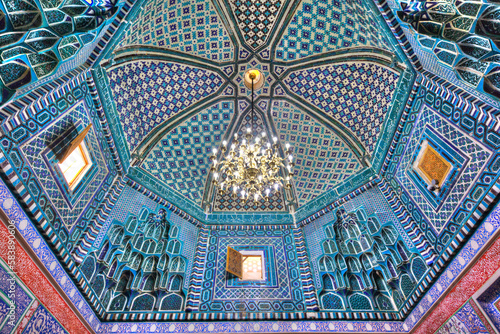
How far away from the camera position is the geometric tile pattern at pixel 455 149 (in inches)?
186

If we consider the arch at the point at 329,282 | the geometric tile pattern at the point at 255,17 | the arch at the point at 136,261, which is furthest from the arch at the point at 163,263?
the geometric tile pattern at the point at 255,17

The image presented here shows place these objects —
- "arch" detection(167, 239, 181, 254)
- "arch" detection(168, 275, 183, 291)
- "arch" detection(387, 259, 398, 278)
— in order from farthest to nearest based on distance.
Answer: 1. "arch" detection(167, 239, 181, 254)
2. "arch" detection(168, 275, 183, 291)
3. "arch" detection(387, 259, 398, 278)

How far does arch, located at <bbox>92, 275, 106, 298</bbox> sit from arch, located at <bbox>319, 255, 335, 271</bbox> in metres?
5.30

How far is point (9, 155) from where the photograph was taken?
407 centimetres

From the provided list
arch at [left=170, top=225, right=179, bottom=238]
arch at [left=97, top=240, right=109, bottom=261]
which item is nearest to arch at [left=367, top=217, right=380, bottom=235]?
arch at [left=170, top=225, right=179, bottom=238]

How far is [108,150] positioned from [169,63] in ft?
10.3

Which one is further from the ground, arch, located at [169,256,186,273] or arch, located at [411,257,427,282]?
arch, located at [169,256,186,273]

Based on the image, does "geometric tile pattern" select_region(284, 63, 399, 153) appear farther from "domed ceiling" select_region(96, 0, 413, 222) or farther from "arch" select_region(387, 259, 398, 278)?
"arch" select_region(387, 259, 398, 278)

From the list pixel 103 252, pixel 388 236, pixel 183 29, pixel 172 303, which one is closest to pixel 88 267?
pixel 103 252

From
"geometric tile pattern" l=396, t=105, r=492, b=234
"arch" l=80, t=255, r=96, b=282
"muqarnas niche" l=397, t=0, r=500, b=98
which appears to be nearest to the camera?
"muqarnas niche" l=397, t=0, r=500, b=98

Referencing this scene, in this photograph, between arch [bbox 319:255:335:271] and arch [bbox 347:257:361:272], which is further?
arch [bbox 319:255:335:271]

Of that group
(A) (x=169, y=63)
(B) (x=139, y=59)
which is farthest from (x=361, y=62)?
(B) (x=139, y=59)

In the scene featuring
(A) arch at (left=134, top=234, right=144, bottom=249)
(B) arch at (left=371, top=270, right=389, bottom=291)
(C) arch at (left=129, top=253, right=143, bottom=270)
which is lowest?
(B) arch at (left=371, top=270, right=389, bottom=291)

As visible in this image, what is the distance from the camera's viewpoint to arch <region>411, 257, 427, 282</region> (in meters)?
5.63
